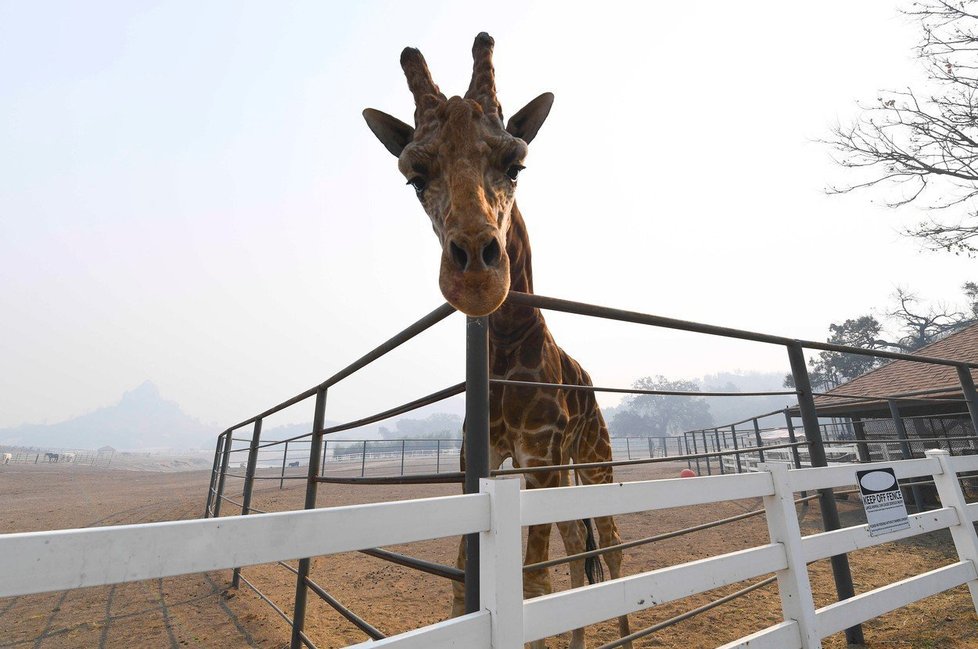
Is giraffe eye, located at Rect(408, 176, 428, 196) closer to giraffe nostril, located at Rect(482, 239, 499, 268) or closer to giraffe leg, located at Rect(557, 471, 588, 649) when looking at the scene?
giraffe nostril, located at Rect(482, 239, 499, 268)

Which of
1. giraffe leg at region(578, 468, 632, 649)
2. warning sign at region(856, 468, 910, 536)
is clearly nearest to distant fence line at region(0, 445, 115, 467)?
giraffe leg at region(578, 468, 632, 649)

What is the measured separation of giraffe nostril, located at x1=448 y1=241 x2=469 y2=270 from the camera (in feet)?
5.12

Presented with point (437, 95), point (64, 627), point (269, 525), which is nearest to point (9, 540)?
point (269, 525)

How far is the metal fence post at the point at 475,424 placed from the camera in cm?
123

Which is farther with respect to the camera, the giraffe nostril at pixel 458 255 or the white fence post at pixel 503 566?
the giraffe nostril at pixel 458 255

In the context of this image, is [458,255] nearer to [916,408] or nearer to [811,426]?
[811,426]

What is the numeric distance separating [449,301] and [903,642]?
12.4ft

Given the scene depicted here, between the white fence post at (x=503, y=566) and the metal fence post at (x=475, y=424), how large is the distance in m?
0.18

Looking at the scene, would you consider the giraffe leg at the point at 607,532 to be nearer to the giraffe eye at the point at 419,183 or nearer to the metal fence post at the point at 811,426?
the metal fence post at the point at 811,426

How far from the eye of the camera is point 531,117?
2697mm

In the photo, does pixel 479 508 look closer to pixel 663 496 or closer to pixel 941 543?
pixel 663 496

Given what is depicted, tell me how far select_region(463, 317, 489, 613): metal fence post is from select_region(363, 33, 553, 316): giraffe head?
9 centimetres

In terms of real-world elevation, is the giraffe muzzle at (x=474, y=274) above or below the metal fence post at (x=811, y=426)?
above

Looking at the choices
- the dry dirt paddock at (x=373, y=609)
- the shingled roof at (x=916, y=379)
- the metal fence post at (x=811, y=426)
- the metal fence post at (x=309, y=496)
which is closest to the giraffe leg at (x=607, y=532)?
the dry dirt paddock at (x=373, y=609)
